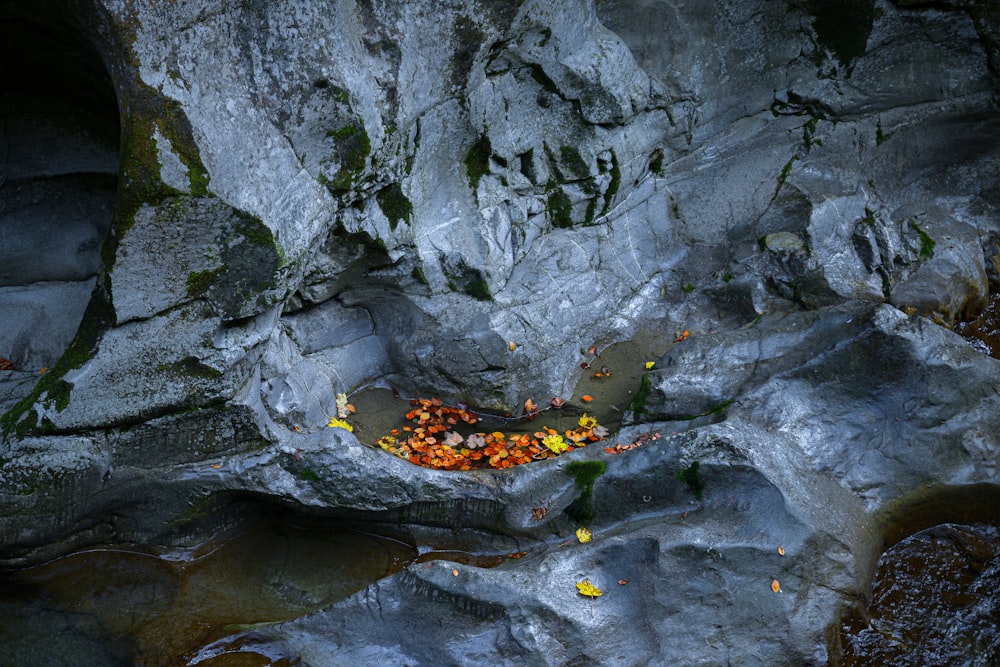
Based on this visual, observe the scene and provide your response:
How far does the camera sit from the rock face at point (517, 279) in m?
5.37

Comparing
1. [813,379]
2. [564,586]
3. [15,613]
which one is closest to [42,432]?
[15,613]

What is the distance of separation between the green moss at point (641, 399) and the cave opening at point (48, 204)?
4.25 meters

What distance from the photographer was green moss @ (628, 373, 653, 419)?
22.1ft

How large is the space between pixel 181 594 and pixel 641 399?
368 centimetres

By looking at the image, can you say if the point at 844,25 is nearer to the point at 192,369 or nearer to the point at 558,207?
the point at 558,207

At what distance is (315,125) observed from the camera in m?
5.91

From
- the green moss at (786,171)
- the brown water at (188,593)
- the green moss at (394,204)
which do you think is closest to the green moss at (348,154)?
the green moss at (394,204)

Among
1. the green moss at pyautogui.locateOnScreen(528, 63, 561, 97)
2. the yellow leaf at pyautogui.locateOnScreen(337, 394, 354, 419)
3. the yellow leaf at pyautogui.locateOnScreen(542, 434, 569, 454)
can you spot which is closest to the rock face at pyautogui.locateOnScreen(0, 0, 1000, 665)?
the green moss at pyautogui.locateOnScreen(528, 63, 561, 97)

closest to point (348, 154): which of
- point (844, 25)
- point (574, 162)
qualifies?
point (574, 162)

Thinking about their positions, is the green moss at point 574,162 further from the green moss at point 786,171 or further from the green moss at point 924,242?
the green moss at point 924,242

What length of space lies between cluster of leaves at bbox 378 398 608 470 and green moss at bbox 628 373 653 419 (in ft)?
1.03

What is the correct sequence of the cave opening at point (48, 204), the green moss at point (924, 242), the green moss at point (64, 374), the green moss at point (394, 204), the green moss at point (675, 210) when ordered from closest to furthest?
1. the green moss at point (64, 374)
2. the cave opening at point (48, 204)
3. the green moss at point (394, 204)
4. the green moss at point (924, 242)
5. the green moss at point (675, 210)

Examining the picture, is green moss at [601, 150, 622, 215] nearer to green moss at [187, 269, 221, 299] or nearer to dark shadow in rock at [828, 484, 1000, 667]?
dark shadow in rock at [828, 484, 1000, 667]

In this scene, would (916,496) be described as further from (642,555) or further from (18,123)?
(18,123)
